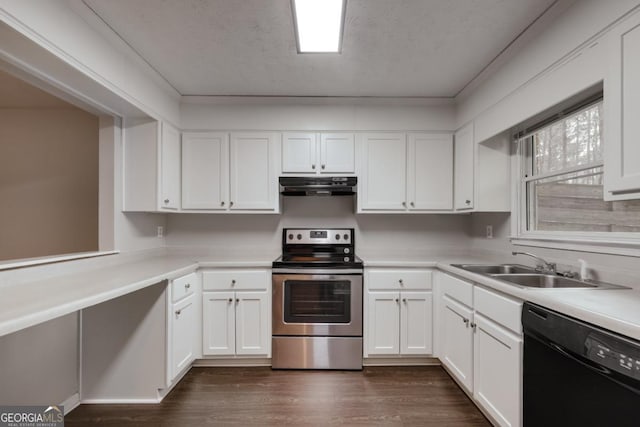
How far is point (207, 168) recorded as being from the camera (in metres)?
2.83

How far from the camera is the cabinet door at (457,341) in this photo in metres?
2.01

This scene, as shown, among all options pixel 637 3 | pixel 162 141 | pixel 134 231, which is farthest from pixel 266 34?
pixel 134 231

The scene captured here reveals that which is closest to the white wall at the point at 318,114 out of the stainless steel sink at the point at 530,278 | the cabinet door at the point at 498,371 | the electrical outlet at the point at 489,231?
the electrical outlet at the point at 489,231

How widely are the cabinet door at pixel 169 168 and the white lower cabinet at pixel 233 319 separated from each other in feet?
2.35

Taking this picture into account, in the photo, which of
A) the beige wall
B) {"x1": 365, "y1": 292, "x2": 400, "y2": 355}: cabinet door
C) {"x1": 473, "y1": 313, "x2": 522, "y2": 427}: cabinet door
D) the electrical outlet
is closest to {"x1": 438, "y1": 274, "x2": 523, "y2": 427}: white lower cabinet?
{"x1": 473, "y1": 313, "x2": 522, "y2": 427}: cabinet door

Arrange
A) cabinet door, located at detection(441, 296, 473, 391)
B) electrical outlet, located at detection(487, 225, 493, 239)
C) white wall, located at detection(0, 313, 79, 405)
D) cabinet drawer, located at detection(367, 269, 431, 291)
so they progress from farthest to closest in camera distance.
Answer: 1. electrical outlet, located at detection(487, 225, 493, 239)
2. cabinet drawer, located at detection(367, 269, 431, 291)
3. cabinet door, located at detection(441, 296, 473, 391)
4. white wall, located at detection(0, 313, 79, 405)

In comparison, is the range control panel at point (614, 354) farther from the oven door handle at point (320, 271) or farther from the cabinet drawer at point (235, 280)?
the cabinet drawer at point (235, 280)

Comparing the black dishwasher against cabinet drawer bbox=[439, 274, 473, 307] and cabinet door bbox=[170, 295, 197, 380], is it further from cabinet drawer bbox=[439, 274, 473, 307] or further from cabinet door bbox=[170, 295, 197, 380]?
cabinet door bbox=[170, 295, 197, 380]

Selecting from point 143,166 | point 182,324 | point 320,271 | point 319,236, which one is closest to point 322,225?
point 319,236

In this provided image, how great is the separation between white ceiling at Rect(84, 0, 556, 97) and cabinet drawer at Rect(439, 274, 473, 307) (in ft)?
5.27

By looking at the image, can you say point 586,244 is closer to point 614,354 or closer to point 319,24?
point 614,354

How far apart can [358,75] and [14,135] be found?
3.30m

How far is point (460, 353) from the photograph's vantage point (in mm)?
2135

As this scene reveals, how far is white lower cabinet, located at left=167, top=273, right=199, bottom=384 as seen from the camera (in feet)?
6.79
